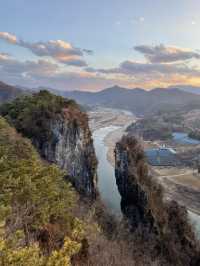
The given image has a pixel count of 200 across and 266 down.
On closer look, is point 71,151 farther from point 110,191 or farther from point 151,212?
point 110,191

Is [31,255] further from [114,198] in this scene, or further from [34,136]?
[114,198]

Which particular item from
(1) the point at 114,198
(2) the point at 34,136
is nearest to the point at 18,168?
(2) the point at 34,136

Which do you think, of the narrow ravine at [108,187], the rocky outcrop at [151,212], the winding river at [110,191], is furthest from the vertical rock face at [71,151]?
the narrow ravine at [108,187]

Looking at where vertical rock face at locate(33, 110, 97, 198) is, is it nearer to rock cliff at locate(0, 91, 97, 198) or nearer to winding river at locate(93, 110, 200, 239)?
rock cliff at locate(0, 91, 97, 198)

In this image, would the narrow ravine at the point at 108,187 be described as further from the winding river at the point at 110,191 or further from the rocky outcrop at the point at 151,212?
the rocky outcrop at the point at 151,212

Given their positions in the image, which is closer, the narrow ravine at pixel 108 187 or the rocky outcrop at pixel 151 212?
the rocky outcrop at pixel 151 212

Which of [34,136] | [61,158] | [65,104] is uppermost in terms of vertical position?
[65,104]
